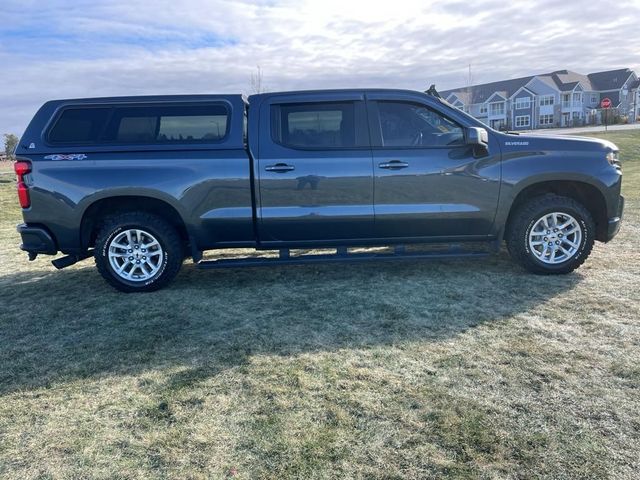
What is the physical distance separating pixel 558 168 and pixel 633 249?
6.48ft

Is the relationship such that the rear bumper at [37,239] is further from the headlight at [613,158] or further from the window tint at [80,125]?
the headlight at [613,158]

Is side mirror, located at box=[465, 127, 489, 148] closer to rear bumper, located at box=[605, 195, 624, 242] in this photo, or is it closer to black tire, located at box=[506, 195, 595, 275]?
black tire, located at box=[506, 195, 595, 275]

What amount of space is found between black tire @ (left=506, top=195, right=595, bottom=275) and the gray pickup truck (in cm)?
1

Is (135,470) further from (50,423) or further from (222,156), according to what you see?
(222,156)

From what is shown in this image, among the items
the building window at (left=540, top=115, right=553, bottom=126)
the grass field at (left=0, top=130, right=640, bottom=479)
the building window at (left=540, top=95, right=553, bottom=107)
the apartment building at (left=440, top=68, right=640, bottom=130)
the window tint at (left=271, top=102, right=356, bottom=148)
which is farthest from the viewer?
the building window at (left=540, top=115, right=553, bottom=126)

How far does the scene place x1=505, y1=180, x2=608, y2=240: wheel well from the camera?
545 cm

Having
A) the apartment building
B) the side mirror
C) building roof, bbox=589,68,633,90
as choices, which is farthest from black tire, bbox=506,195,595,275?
building roof, bbox=589,68,633,90

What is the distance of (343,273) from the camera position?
19.2 feet

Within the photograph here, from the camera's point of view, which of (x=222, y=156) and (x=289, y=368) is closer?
(x=289, y=368)

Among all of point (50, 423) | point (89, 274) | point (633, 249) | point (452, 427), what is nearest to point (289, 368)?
point (452, 427)

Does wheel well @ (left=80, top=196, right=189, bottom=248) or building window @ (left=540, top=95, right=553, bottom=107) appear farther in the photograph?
building window @ (left=540, top=95, right=553, bottom=107)

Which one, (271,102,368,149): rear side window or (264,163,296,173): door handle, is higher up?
(271,102,368,149): rear side window

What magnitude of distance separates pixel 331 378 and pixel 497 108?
244ft

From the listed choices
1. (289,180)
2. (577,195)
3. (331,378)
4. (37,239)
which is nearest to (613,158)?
(577,195)
